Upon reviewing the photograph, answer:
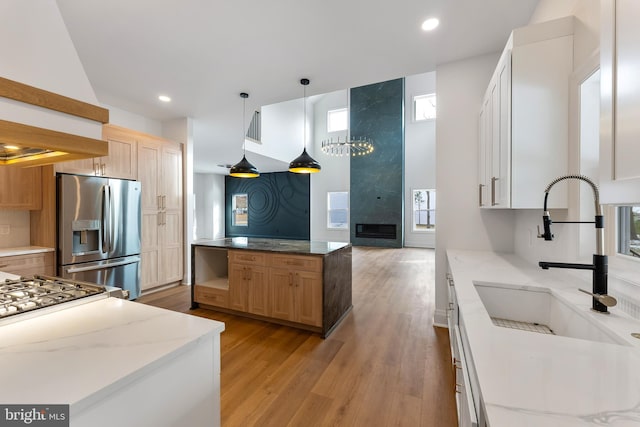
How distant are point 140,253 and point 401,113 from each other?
26.4 ft

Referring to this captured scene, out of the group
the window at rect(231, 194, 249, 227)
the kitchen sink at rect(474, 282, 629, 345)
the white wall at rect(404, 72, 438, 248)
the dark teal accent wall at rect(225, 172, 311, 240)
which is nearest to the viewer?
the kitchen sink at rect(474, 282, 629, 345)

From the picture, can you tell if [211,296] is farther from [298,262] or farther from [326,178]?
[326,178]

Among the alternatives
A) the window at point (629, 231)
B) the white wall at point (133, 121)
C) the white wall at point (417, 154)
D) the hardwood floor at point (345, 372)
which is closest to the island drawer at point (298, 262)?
the hardwood floor at point (345, 372)

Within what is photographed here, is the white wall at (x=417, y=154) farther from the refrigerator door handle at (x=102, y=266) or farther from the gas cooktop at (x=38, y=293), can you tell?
the gas cooktop at (x=38, y=293)

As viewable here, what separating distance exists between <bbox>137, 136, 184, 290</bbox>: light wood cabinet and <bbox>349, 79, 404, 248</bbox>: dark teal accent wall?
5.98 m

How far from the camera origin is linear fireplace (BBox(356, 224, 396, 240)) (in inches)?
345

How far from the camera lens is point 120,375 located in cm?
72

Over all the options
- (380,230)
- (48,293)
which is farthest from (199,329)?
(380,230)

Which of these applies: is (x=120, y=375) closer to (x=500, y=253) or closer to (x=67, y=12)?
(x=67, y=12)

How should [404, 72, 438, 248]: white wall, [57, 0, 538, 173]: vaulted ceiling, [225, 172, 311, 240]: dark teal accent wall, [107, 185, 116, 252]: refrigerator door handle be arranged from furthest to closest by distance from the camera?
1. [225, 172, 311, 240]: dark teal accent wall
2. [404, 72, 438, 248]: white wall
3. [107, 185, 116, 252]: refrigerator door handle
4. [57, 0, 538, 173]: vaulted ceiling

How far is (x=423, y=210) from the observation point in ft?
28.7

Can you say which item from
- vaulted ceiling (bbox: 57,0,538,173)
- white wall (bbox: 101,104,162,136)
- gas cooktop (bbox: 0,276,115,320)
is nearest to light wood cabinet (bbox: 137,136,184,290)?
white wall (bbox: 101,104,162,136)

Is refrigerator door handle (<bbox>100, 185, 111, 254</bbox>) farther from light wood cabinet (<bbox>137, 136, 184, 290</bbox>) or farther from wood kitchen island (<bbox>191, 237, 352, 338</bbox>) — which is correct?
wood kitchen island (<bbox>191, 237, 352, 338</bbox>)

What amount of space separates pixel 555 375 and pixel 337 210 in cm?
923
